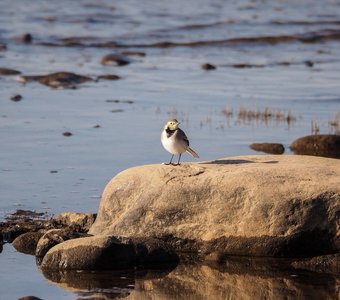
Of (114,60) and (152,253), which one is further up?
(114,60)

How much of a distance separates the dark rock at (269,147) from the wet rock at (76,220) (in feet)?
16.6

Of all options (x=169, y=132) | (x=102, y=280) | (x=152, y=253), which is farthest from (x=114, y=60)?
(x=102, y=280)

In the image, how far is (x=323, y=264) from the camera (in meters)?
11.5

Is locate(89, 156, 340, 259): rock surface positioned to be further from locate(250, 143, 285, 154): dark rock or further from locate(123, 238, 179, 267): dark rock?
locate(250, 143, 285, 154): dark rock

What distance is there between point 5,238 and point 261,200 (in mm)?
3248

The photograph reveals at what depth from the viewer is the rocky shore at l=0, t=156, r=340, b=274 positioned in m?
11.4

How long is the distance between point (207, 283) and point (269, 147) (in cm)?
665

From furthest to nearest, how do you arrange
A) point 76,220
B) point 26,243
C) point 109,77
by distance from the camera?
1. point 109,77
2. point 76,220
3. point 26,243

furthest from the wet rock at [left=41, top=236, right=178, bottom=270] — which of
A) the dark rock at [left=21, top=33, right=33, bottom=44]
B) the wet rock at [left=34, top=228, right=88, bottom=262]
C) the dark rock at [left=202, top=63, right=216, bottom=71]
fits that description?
the dark rock at [left=21, top=33, right=33, bottom=44]

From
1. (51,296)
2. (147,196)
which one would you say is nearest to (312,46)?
(147,196)

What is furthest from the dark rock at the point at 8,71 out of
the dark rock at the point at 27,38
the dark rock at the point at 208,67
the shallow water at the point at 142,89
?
the dark rock at the point at 27,38

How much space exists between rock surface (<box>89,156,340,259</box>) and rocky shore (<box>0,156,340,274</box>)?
1cm

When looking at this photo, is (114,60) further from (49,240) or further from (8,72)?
(49,240)

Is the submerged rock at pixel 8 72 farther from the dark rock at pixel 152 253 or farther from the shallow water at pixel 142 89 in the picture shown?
the dark rock at pixel 152 253
